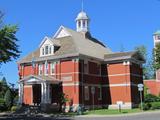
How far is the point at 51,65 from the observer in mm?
52375

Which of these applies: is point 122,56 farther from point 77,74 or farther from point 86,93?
point 77,74

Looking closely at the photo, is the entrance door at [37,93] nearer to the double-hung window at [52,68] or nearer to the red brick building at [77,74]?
the red brick building at [77,74]

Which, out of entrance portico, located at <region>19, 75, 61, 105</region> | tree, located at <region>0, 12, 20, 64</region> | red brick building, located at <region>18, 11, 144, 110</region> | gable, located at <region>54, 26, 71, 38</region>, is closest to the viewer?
tree, located at <region>0, 12, 20, 64</region>

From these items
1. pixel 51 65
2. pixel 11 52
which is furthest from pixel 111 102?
pixel 11 52

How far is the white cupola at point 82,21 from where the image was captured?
202 ft

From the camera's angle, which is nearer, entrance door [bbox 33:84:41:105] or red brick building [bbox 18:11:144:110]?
red brick building [bbox 18:11:144:110]

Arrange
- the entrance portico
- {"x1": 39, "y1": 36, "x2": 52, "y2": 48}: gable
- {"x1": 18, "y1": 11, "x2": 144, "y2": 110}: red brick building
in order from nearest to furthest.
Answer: the entrance portico < {"x1": 18, "y1": 11, "x2": 144, "y2": 110}: red brick building < {"x1": 39, "y1": 36, "x2": 52, "y2": 48}: gable

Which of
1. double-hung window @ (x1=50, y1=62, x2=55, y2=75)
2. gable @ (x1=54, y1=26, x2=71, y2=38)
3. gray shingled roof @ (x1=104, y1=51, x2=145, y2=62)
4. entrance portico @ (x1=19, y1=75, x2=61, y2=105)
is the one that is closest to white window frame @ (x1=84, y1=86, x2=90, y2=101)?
entrance portico @ (x1=19, y1=75, x2=61, y2=105)

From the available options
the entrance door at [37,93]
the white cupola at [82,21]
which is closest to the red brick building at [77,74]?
the entrance door at [37,93]

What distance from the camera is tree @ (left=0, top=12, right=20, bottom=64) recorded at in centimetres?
3962

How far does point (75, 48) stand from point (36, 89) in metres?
8.59

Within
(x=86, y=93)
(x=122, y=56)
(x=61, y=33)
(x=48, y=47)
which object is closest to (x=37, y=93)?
(x=48, y=47)

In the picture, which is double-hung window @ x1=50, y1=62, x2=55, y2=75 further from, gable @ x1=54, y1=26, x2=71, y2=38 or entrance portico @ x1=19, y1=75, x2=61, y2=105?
gable @ x1=54, y1=26, x2=71, y2=38

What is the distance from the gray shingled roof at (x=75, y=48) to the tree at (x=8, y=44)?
403 inches
